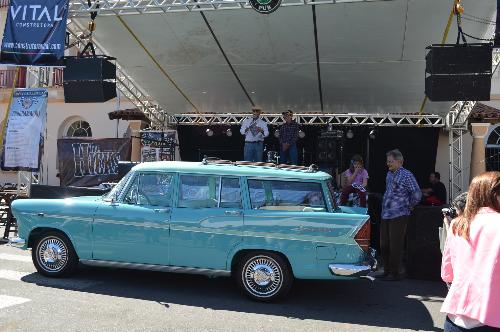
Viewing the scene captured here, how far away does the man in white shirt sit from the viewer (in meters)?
10.2

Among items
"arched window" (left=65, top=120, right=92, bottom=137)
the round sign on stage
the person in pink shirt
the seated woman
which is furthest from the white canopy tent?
"arched window" (left=65, top=120, right=92, bottom=137)

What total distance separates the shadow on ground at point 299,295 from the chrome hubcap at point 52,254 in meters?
0.18

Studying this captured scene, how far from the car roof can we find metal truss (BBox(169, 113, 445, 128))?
633 centimetres

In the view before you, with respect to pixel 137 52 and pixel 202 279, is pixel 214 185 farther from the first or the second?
pixel 137 52

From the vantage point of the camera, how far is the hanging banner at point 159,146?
11.9 m

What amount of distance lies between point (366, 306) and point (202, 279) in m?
2.32

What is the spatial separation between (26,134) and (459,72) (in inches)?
337

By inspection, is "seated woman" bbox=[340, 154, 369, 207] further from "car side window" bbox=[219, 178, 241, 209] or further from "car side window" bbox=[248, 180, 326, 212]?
"car side window" bbox=[219, 178, 241, 209]

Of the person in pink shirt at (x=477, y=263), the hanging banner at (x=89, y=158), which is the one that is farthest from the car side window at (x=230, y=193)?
the hanging banner at (x=89, y=158)

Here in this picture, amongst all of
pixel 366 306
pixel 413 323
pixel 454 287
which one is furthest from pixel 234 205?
pixel 454 287

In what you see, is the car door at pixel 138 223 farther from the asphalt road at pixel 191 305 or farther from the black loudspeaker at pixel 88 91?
the black loudspeaker at pixel 88 91

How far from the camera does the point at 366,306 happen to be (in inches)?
220


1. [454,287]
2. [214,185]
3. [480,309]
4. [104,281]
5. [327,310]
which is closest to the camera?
[480,309]

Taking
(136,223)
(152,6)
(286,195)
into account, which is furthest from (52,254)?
(152,6)
